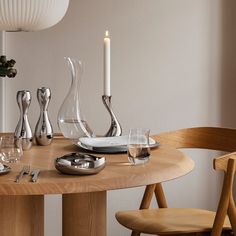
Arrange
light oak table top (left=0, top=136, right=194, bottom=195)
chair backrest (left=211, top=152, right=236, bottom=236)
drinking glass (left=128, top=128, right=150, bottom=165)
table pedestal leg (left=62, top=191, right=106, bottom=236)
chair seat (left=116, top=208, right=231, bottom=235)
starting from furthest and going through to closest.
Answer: chair seat (left=116, top=208, right=231, bottom=235), table pedestal leg (left=62, top=191, right=106, bottom=236), chair backrest (left=211, top=152, right=236, bottom=236), drinking glass (left=128, top=128, right=150, bottom=165), light oak table top (left=0, top=136, right=194, bottom=195)

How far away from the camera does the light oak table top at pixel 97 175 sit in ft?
5.57

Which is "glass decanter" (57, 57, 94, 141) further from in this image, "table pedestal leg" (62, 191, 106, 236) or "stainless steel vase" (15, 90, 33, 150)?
"table pedestal leg" (62, 191, 106, 236)

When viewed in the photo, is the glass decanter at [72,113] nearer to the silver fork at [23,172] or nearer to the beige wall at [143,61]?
the silver fork at [23,172]

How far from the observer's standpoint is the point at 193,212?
261 centimetres

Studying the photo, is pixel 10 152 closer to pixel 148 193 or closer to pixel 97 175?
pixel 97 175

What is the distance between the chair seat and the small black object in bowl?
592 millimetres

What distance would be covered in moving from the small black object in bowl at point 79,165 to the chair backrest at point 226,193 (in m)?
0.45


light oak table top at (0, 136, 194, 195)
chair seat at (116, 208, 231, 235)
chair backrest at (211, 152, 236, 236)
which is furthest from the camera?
chair seat at (116, 208, 231, 235)

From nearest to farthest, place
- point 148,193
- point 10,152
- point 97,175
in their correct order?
point 97,175 → point 10,152 → point 148,193

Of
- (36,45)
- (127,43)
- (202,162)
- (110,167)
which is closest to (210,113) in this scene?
(202,162)

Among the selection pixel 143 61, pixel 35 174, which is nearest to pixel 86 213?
pixel 35 174

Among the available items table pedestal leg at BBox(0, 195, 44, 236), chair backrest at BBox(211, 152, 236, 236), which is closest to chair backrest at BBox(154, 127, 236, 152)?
chair backrest at BBox(211, 152, 236, 236)

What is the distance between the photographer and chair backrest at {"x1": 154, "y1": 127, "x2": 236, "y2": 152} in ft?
8.93

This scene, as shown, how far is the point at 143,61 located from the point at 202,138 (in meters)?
0.74
